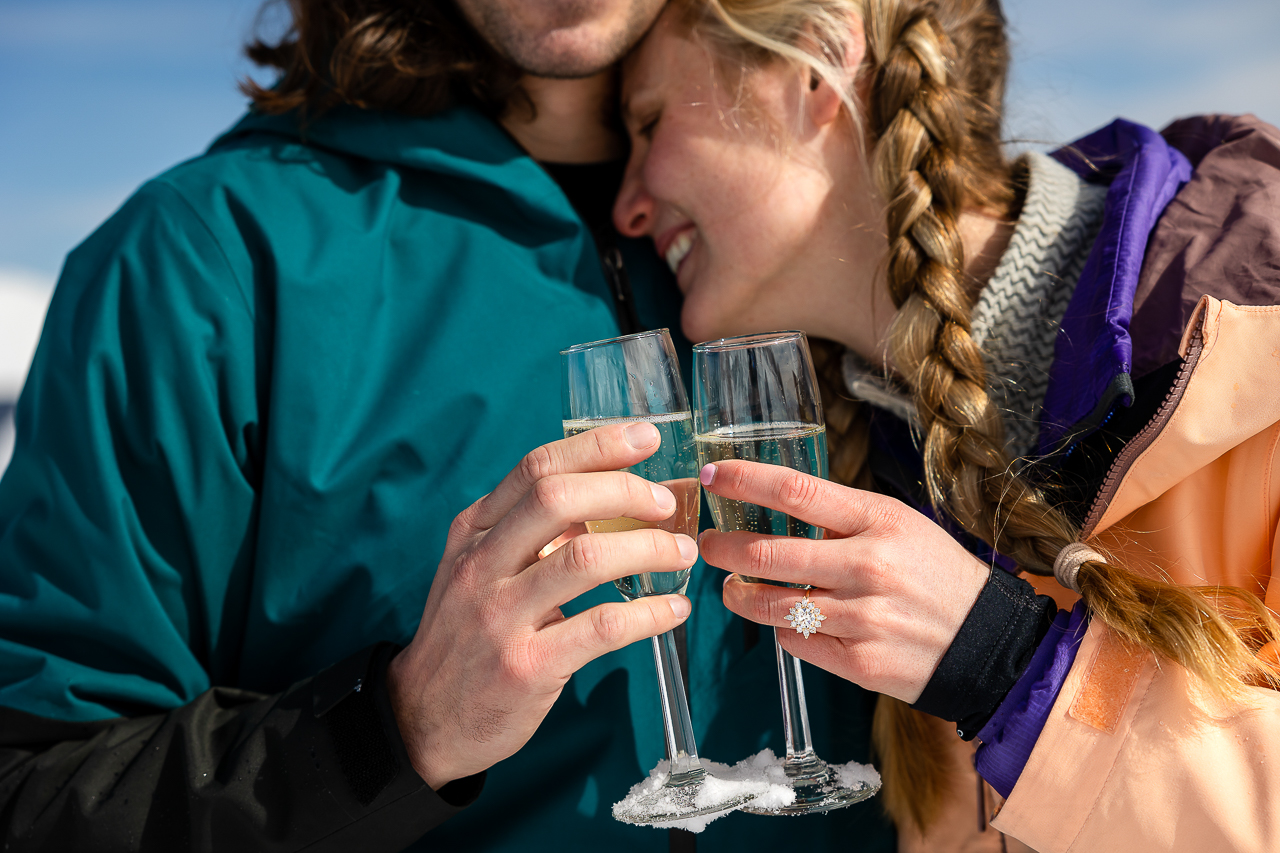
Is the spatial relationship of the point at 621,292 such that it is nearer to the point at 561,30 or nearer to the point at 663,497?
the point at 561,30

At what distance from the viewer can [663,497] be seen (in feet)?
4.23

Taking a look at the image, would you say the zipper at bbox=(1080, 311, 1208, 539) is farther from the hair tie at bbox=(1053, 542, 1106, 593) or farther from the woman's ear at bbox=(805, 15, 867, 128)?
the woman's ear at bbox=(805, 15, 867, 128)

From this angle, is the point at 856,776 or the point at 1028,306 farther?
the point at 1028,306

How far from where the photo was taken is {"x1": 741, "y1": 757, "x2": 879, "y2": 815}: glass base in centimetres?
139

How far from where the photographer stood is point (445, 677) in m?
1.37

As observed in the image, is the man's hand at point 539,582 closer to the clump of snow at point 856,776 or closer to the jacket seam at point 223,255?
the clump of snow at point 856,776

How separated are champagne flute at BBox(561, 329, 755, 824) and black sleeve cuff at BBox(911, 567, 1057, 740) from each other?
34 centimetres

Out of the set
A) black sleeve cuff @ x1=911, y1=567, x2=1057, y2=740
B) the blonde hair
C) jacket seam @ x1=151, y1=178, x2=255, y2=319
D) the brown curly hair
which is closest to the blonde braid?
the blonde hair

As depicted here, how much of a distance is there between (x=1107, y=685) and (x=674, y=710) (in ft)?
2.18

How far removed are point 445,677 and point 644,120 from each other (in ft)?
4.65

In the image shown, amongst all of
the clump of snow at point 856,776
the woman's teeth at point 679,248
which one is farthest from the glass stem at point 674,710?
the woman's teeth at point 679,248

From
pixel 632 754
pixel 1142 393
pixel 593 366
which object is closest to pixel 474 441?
pixel 593 366

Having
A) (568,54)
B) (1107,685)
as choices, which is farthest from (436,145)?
(1107,685)

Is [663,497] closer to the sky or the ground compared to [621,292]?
closer to the ground
